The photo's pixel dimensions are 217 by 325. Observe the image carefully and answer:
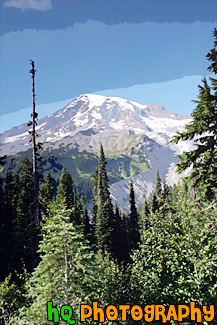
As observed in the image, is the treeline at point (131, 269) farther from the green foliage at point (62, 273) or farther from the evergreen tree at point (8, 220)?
the evergreen tree at point (8, 220)

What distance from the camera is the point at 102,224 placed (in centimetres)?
5144

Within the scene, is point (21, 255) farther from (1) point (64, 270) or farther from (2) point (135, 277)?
(1) point (64, 270)

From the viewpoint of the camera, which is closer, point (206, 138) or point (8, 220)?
point (206, 138)

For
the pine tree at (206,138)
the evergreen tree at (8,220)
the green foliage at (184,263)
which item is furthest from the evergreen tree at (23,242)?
the pine tree at (206,138)

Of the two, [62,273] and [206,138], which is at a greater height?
[206,138]

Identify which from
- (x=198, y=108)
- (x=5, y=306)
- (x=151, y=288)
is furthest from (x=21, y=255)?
(x=198, y=108)

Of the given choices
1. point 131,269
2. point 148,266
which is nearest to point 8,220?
point 131,269

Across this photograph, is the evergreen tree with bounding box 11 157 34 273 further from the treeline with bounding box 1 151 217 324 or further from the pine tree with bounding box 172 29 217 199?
the pine tree with bounding box 172 29 217 199

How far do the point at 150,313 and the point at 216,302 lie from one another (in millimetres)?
2980

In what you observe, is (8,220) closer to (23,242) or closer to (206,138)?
(23,242)

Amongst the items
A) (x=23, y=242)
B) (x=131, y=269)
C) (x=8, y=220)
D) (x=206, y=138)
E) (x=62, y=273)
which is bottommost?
(x=131, y=269)

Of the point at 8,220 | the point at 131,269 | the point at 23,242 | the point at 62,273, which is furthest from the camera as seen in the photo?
the point at 8,220

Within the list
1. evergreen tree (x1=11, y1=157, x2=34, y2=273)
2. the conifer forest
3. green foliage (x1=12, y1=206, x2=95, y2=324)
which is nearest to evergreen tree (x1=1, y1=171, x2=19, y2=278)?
evergreen tree (x1=11, y1=157, x2=34, y2=273)

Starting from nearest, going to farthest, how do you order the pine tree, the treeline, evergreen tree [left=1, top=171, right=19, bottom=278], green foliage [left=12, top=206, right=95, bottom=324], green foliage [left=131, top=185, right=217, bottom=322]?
green foliage [left=12, top=206, right=95, bottom=324] < the treeline < green foliage [left=131, top=185, right=217, bottom=322] < the pine tree < evergreen tree [left=1, top=171, right=19, bottom=278]
